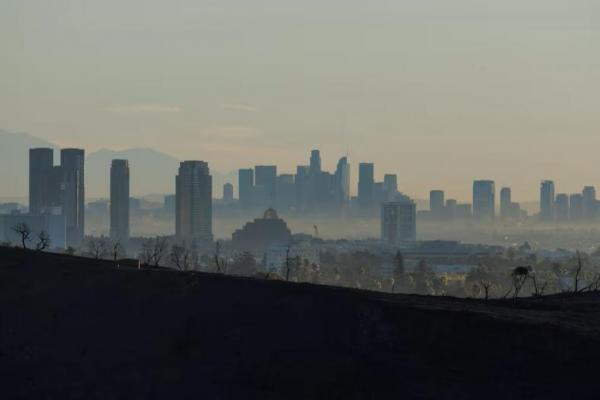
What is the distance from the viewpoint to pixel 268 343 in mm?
37750

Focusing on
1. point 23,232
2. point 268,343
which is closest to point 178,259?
point 23,232

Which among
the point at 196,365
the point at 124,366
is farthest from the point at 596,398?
the point at 124,366

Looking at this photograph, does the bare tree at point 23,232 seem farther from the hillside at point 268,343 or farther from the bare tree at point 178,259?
the hillside at point 268,343

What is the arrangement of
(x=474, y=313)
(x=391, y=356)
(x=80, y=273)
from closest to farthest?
(x=391, y=356) < (x=474, y=313) < (x=80, y=273)

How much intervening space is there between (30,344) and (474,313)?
15.4 metres

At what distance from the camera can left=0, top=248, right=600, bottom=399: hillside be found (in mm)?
34812

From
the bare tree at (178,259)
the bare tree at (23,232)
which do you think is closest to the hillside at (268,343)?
the bare tree at (23,232)

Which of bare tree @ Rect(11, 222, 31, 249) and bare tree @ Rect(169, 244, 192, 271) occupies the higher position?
bare tree @ Rect(11, 222, 31, 249)

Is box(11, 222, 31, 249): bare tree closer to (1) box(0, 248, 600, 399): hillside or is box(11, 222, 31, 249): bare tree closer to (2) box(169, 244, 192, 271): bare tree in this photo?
(2) box(169, 244, 192, 271): bare tree

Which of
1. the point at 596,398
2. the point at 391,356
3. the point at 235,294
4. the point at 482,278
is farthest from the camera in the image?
the point at 482,278

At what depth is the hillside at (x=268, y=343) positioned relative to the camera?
34812 mm

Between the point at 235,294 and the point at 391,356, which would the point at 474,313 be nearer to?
the point at 391,356

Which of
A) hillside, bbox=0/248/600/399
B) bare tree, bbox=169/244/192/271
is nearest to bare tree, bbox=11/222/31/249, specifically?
bare tree, bbox=169/244/192/271

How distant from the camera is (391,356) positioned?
36125mm
